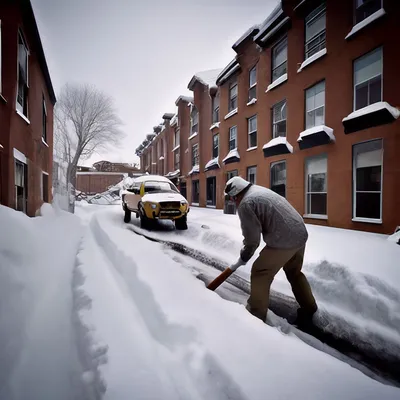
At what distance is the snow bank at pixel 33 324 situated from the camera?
5.53ft

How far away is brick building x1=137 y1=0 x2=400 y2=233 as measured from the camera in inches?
262

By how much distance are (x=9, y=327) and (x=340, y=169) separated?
9188 millimetres

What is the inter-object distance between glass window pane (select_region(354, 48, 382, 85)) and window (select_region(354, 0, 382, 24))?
1402 millimetres

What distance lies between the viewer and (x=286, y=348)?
1.91 metres

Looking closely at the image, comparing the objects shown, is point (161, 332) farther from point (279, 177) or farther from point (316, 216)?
point (279, 177)

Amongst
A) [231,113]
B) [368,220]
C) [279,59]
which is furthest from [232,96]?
[368,220]

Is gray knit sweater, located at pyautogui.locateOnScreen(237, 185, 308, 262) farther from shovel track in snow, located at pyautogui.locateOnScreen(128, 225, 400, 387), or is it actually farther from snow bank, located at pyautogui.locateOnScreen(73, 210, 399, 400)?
shovel track in snow, located at pyautogui.locateOnScreen(128, 225, 400, 387)

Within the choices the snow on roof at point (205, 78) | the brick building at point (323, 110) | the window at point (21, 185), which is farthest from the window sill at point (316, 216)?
the snow on roof at point (205, 78)

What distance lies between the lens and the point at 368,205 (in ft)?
23.8

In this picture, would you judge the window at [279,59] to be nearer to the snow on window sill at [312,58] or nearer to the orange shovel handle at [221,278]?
the snow on window sill at [312,58]

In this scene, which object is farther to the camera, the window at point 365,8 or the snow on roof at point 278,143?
the snow on roof at point 278,143

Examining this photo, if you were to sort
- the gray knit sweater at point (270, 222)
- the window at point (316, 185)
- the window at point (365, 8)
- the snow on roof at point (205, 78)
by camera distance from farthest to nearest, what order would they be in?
the snow on roof at point (205, 78), the window at point (316, 185), the window at point (365, 8), the gray knit sweater at point (270, 222)

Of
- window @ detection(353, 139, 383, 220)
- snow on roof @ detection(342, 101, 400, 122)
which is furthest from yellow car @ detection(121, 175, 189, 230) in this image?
snow on roof @ detection(342, 101, 400, 122)

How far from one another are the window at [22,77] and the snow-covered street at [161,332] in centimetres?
503
